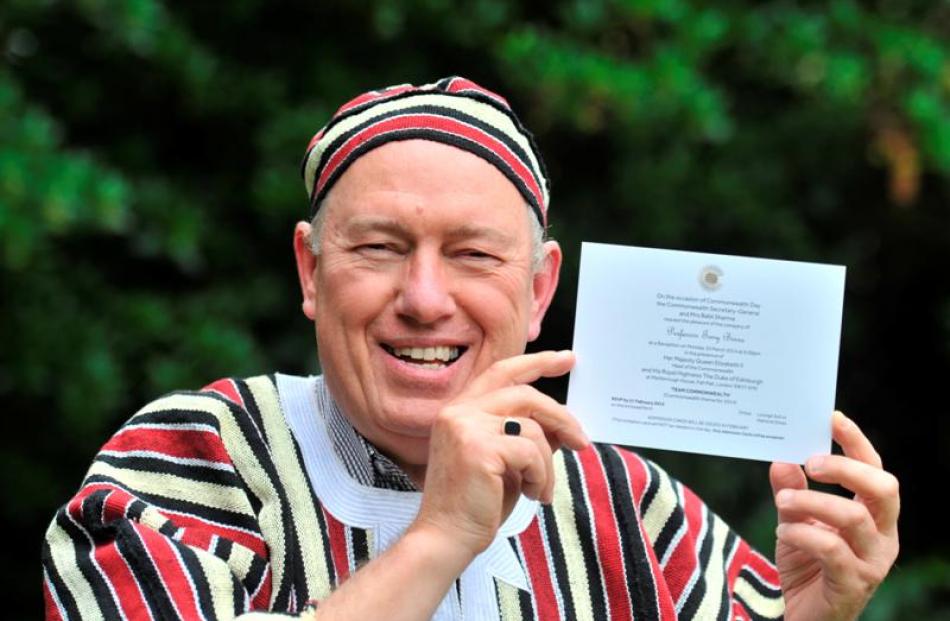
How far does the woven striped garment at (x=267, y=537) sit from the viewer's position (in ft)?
6.51

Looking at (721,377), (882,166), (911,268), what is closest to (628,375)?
Answer: (721,377)

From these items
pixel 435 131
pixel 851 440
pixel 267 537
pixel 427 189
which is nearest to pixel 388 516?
pixel 267 537

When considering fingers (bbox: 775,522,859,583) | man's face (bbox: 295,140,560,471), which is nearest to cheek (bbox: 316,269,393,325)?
man's face (bbox: 295,140,560,471)

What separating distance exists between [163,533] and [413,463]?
1.54ft

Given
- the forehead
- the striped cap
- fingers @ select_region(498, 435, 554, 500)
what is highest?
the striped cap

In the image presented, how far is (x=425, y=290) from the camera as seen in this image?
2.14m

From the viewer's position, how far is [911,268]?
5.79 m

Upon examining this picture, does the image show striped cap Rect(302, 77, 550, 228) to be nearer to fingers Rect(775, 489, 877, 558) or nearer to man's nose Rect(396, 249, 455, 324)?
man's nose Rect(396, 249, 455, 324)

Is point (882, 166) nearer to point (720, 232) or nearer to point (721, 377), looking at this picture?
point (720, 232)

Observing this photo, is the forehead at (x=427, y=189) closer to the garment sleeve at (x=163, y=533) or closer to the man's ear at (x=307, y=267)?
the man's ear at (x=307, y=267)

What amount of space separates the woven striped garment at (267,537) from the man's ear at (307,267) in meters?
0.16

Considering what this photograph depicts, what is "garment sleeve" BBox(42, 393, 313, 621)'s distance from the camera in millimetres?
1961

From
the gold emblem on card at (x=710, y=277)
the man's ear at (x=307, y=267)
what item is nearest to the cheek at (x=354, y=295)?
the man's ear at (x=307, y=267)

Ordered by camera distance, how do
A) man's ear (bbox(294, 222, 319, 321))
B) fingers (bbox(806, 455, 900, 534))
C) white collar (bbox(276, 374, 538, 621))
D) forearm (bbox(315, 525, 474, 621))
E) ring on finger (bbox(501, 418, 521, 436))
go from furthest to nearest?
man's ear (bbox(294, 222, 319, 321)) < white collar (bbox(276, 374, 538, 621)) < fingers (bbox(806, 455, 900, 534)) < ring on finger (bbox(501, 418, 521, 436)) < forearm (bbox(315, 525, 474, 621))
